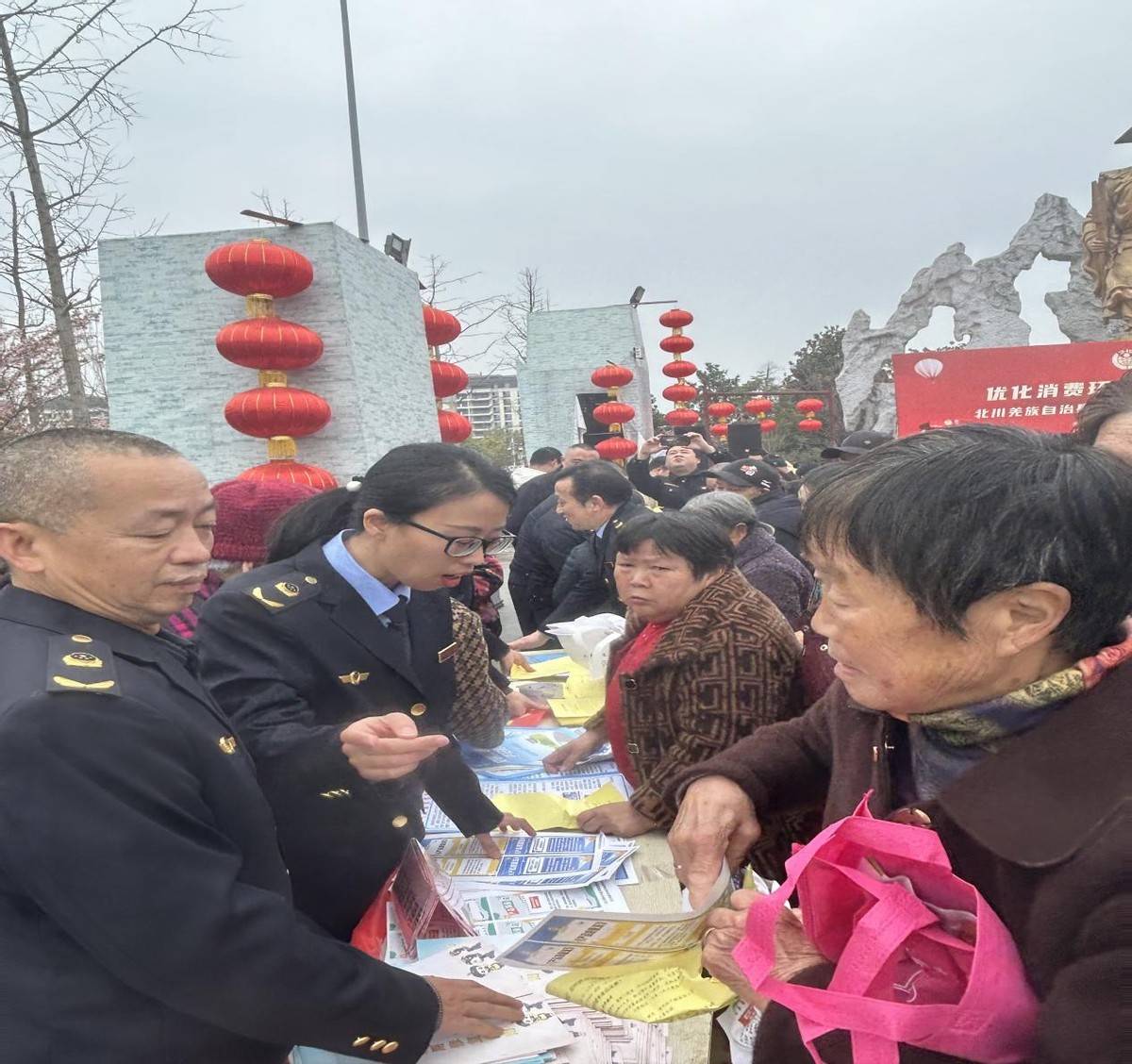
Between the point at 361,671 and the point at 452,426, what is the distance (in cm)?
648

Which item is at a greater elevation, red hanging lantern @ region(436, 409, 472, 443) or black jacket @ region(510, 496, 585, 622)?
red hanging lantern @ region(436, 409, 472, 443)

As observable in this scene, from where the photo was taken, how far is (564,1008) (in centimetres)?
146

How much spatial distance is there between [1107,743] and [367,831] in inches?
53.6

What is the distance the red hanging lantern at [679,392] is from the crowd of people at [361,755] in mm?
11330

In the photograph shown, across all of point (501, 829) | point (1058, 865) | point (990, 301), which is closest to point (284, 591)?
point (501, 829)

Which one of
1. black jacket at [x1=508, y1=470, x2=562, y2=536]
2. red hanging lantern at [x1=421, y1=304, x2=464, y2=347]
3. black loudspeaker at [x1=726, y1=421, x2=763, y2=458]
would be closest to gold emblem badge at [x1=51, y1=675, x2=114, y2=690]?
black jacket at [x1=508, y1=470, x2=562, y2=536]

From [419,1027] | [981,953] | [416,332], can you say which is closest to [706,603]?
[419,1027]

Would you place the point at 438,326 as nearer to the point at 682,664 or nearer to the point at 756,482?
the point at 756,482

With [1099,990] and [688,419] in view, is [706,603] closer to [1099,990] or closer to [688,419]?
[1099,990]

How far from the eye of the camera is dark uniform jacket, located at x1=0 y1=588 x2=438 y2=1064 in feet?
3.00

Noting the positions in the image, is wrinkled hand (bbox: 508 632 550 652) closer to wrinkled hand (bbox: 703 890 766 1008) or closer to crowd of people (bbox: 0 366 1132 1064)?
crowd of people (bbox: 0 366 1132 1064)

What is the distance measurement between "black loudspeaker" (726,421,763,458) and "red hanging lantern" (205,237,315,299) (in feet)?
20.6

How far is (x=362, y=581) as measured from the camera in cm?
187

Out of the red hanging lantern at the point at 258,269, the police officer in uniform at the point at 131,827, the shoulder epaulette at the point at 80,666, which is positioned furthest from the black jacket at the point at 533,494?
the shoulder epaulette at the point at 80,666
